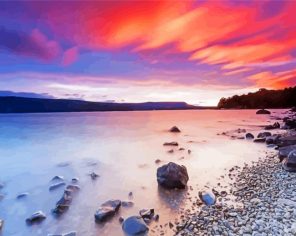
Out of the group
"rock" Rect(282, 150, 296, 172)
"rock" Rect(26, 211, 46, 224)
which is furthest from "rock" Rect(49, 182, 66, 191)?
"rock" Rect(282, 150, 296, 172)

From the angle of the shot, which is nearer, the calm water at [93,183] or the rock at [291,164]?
the calm water at [93,183]

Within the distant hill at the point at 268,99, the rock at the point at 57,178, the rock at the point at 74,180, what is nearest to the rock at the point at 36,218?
the rock at the point at 74,180

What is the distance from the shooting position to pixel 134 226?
22.6 ft

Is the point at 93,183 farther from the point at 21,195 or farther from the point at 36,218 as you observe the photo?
the point at 36,218

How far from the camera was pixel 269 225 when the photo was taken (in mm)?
6191

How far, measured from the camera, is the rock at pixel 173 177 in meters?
9.87

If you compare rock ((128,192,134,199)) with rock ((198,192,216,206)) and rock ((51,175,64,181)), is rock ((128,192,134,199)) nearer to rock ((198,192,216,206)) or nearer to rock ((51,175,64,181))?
rock ((198,192,216,206))

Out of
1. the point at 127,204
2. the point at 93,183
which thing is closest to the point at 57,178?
the point at 93,183

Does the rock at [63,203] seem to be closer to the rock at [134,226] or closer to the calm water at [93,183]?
the calm water at [93,183]

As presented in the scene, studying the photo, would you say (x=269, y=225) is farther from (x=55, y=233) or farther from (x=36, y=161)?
(x=36, y=161)

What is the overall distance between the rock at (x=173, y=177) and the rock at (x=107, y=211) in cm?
229

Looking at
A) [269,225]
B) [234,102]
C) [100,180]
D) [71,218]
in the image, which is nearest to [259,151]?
[100,180]

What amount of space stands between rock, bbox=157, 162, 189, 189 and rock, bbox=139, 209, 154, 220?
2197mm

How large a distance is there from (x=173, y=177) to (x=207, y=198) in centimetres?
180
